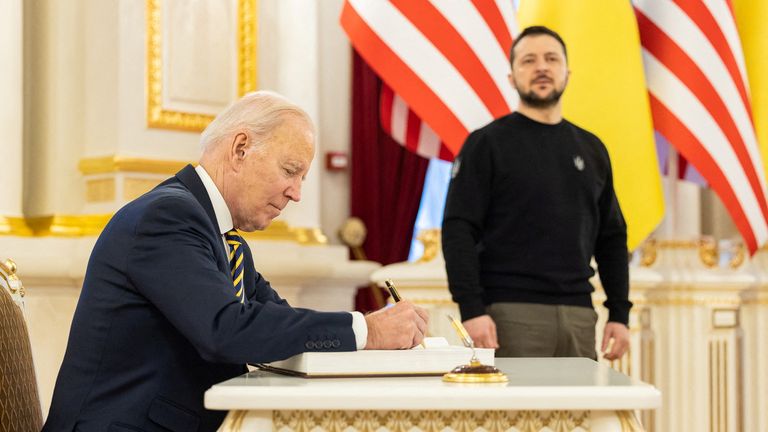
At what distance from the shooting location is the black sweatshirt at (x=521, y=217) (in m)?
3.05

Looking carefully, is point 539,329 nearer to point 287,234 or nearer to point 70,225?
point 287,234

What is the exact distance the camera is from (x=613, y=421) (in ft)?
4.73

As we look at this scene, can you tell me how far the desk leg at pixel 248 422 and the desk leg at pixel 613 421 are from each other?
0.45 metres

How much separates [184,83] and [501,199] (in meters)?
1.85

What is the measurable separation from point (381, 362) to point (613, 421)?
0.36 meters

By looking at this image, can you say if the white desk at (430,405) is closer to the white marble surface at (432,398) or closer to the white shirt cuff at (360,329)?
the white marble surface at (432,398)

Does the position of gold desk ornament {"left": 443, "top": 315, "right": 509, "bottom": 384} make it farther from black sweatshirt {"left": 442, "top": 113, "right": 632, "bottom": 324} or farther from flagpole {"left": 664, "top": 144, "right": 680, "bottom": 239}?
flagpole {"left": 664, "top": 144, "right": 680, "bottom": 239}

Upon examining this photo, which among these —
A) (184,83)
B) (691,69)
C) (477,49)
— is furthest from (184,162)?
(691,69)

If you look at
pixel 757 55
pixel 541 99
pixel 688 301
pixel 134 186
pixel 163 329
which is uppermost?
pixel 757 55

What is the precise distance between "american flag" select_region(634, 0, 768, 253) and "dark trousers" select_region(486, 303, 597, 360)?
1.58 meters

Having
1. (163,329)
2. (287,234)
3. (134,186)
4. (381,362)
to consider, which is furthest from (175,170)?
(381,362)

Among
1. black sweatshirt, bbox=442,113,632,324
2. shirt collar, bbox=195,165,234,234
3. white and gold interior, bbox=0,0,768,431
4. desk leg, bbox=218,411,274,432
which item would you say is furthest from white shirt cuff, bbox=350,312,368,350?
white and gold interior, bbox=0,0,768,431

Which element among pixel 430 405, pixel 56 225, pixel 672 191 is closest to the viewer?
pixel 430 405

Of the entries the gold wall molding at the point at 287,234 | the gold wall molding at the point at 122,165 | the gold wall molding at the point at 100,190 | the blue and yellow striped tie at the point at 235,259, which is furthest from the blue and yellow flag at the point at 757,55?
the blue and yellow striped tie at the point at 235,259
